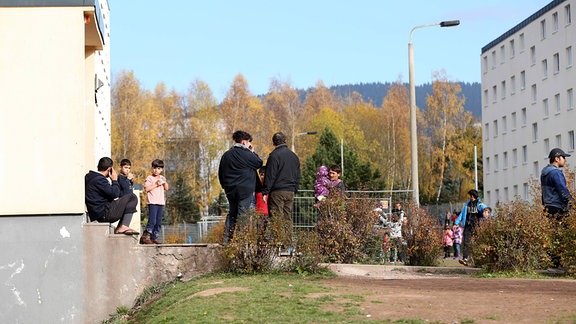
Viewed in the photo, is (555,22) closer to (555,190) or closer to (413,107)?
(413,107)

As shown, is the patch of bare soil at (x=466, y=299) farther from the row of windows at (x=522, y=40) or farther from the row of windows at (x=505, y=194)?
the row of windows at (x=505, y=194)

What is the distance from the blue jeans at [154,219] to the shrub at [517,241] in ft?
18.8

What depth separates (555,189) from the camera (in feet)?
58.5

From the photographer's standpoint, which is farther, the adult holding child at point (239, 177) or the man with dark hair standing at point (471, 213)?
the man with dark hair standing at point (471, 213)

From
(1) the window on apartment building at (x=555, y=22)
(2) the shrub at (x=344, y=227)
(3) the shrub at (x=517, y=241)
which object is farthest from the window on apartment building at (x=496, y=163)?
(3) the shrub at (x=517, y=241)

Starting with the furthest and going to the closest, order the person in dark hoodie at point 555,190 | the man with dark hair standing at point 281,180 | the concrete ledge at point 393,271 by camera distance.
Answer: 1. the person in dark hoodie at point 555,190
2. the man with dark hair standing at point 281,180
3. the concrete ledge at point 393,271

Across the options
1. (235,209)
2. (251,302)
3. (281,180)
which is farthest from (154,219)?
(251,302)

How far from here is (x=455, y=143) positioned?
394 feet

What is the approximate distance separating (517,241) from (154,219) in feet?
21.0

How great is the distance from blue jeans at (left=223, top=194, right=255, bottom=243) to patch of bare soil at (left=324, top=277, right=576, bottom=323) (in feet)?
6.21

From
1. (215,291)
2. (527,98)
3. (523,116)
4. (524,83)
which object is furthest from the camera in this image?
(523,116)

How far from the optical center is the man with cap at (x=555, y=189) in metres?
17.6

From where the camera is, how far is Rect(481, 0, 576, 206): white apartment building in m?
87.1

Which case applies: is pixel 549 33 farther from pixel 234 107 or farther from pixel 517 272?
pixel 517 272
